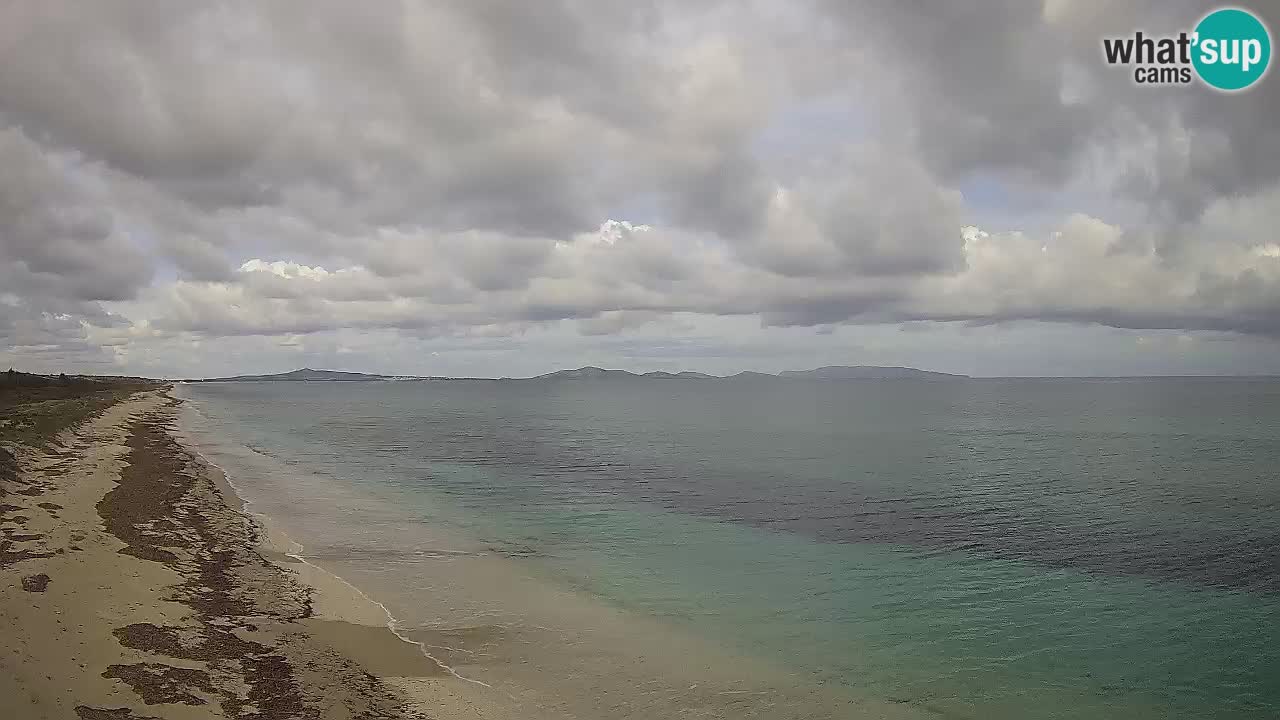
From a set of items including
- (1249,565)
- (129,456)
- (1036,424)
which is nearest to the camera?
(1249,565)

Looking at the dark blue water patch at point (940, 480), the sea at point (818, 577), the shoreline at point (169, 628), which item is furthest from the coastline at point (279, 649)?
the dark blue water patch at point (940, 480)

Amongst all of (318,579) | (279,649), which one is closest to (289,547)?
(318,579)

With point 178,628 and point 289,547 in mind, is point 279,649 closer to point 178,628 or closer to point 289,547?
point 178,628

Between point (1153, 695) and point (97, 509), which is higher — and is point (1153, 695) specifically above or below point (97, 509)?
below

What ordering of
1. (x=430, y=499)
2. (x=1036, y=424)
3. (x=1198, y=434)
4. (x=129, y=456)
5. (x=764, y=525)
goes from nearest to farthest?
(x=764, y=525) < (x=430, y=499) < (x=129, y=456) < (x=1198, y=434) < (x=1036, y=424)

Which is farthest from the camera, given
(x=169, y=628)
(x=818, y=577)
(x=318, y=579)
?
(x=818, y=577)

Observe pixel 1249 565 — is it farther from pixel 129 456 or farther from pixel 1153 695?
pixel 129 456

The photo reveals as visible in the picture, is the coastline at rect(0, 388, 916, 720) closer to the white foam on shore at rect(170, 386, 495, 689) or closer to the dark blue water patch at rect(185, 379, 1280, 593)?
the white foam on shore at rect(170, 386, 495, 689)

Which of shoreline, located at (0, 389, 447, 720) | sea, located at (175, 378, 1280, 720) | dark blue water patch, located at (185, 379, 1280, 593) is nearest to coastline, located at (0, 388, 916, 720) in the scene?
shoreline, located at (0, 389, 447, 720)

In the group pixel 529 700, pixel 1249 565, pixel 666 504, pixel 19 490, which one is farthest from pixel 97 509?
pixel 1249 565
